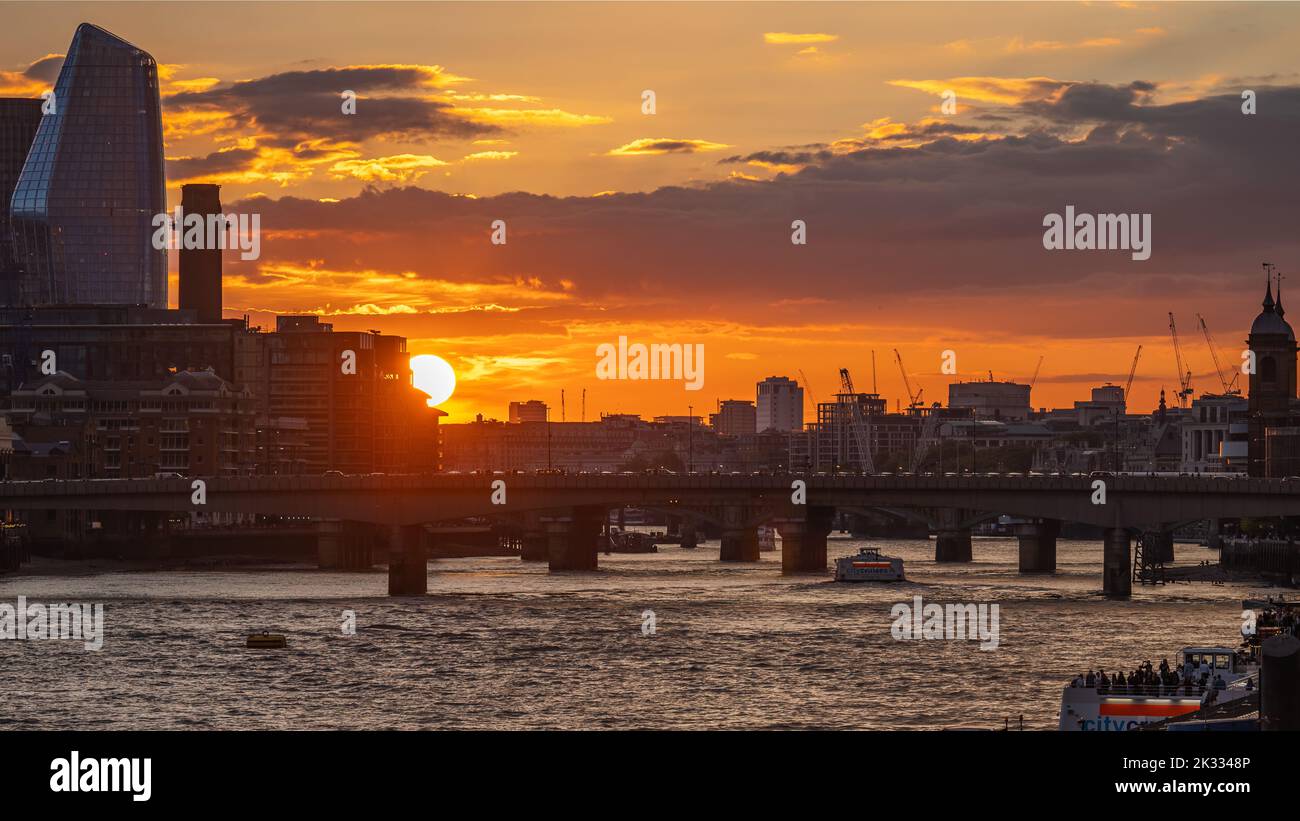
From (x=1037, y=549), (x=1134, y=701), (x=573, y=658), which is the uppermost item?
(x=1134, y=701)

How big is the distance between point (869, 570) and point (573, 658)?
247ft

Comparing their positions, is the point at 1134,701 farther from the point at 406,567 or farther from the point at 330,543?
the point at 330,543

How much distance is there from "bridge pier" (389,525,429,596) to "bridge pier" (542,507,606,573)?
40603 mm

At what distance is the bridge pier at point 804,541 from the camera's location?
618 ft

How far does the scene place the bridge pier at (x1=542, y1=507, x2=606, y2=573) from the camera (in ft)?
624

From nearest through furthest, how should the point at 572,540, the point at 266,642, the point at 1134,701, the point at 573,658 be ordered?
the point at 1134,701, the point at 573,658, the point at 266,642, the point at 572,540

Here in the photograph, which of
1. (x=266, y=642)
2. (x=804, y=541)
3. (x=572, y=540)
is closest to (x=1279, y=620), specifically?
(x=266, y=642)

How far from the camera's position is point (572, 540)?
19038 centimetres

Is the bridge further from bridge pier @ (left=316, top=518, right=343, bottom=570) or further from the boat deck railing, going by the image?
the boat deck railing

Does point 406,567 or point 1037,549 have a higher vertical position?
point 406,567
